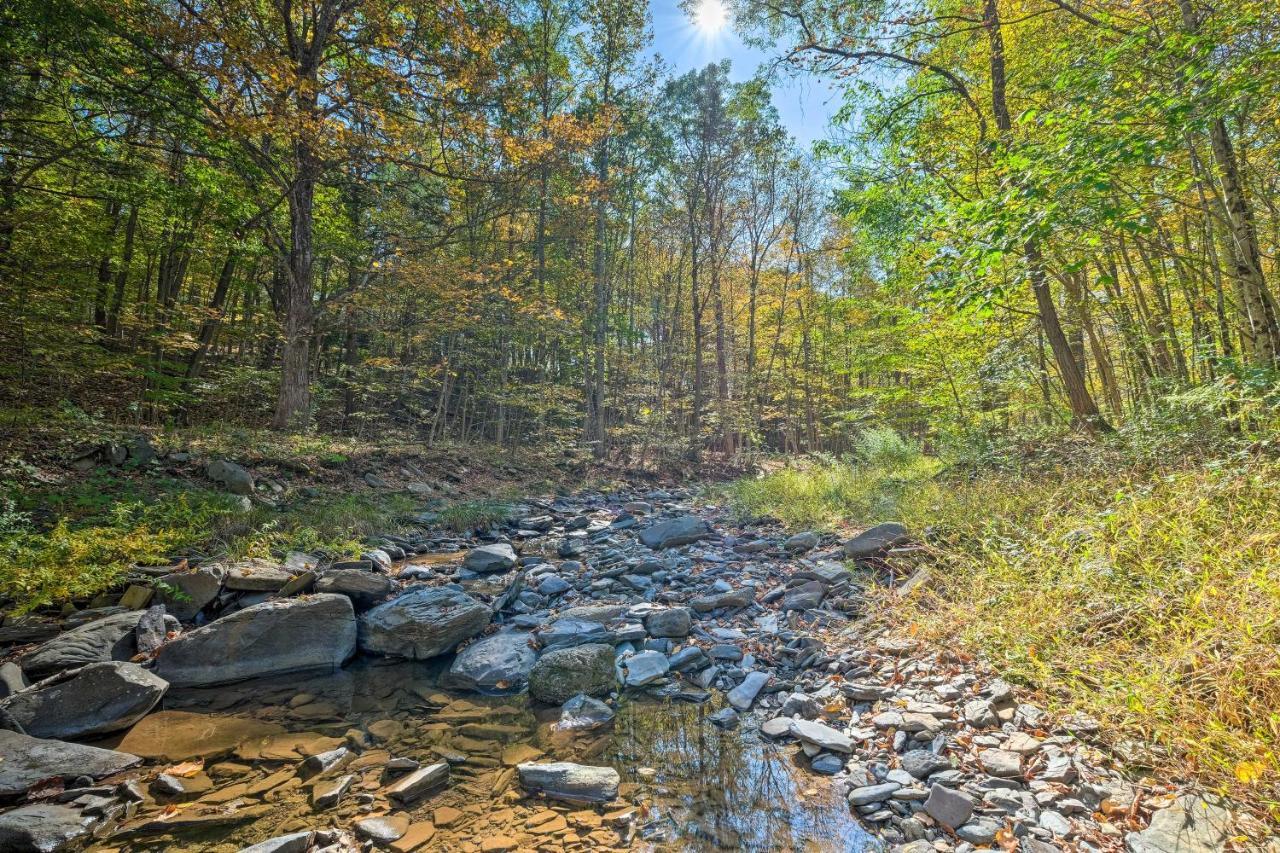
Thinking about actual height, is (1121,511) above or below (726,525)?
above

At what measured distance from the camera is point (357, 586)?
503 cm

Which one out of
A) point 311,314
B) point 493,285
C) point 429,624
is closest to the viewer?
point 429,624

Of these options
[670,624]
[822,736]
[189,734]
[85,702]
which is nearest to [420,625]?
[189,734]

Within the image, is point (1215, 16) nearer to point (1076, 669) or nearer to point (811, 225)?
point (1076, 669)

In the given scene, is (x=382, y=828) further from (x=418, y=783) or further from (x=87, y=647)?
(x=87, y=647)

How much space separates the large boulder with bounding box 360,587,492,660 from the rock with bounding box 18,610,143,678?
5.25ft

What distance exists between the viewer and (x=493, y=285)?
13.4 metres

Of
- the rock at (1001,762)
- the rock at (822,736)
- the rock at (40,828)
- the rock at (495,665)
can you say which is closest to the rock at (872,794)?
the rock at (822,736)

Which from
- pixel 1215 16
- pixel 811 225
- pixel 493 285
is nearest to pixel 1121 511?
pixel 1215 16

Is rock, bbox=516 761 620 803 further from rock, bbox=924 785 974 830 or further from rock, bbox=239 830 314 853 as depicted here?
rock, bbox=924 785 974 830

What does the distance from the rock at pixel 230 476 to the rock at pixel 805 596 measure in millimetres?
7439

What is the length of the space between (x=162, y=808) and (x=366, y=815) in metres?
1.04

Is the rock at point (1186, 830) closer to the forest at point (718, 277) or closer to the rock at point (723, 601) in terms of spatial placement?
Result: the forest at point (718, 277)

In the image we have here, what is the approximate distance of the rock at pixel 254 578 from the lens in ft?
15.9
